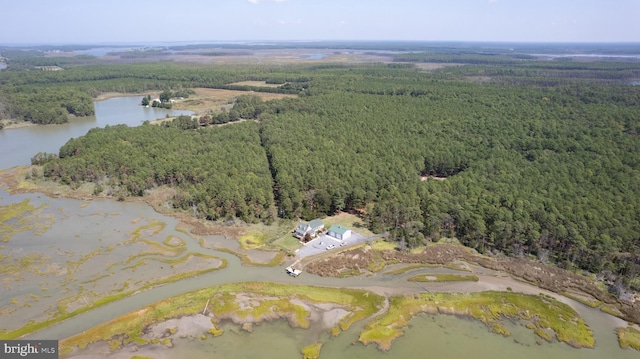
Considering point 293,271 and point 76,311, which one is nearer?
point 76,311

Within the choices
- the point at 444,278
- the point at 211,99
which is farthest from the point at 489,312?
the point at 211,99

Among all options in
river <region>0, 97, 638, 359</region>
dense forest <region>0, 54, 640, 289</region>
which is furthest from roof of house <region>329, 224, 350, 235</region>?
river <region>0, 97, 638, 359</region>

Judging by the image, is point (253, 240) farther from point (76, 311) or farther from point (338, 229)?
point (76, 311)

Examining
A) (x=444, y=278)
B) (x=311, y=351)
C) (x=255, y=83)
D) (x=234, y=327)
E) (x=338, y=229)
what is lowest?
(x=311, y=351)

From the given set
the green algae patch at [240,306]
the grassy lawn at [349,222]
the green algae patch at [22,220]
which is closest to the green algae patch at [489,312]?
the green algae patch at [240,306]

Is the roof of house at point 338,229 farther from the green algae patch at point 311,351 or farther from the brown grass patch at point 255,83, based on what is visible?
the brown grass patch at point 255,83
